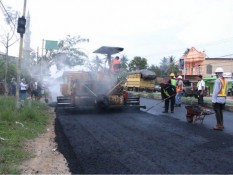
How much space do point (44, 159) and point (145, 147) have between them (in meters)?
2.04

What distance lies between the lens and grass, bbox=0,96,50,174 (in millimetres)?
5867

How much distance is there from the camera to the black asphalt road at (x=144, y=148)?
5547 mm

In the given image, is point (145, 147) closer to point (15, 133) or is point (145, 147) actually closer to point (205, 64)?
point (15, 133)

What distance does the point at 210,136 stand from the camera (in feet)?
27.3

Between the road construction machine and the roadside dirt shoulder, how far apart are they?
5.47 m

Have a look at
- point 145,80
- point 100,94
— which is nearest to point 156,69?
point 145,80

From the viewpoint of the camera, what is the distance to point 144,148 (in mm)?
6945

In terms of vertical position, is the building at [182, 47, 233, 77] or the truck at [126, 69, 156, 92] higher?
the building at [182, 47, 233, 77]

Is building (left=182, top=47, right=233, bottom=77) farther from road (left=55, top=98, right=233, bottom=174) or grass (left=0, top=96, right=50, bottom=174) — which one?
road (left=55, top=98, right=233, bottom=174)

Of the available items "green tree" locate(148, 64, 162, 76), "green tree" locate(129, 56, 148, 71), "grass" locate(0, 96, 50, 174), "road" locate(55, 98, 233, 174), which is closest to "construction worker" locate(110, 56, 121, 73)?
"road" locate(55, 98, 233, 174)

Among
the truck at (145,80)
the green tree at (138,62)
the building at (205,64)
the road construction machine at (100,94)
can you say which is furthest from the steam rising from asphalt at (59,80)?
the green tree at (138,62)

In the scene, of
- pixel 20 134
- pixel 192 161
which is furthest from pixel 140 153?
pixel 20 134

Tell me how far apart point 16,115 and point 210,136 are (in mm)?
5951

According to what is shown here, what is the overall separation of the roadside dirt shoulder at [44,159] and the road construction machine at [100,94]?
5475mm
